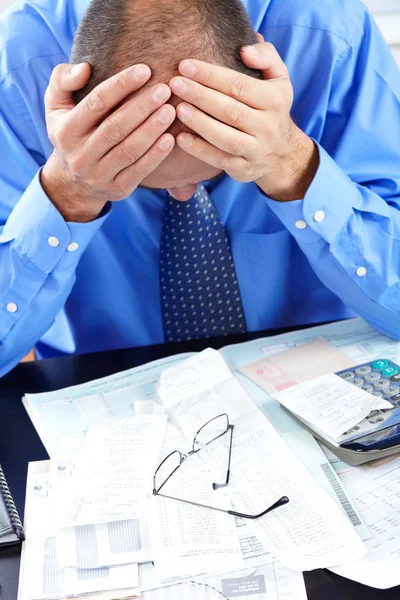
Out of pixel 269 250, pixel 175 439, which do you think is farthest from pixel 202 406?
pixel 269 250

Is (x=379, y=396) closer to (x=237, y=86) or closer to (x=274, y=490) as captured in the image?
(x=274, y=490)

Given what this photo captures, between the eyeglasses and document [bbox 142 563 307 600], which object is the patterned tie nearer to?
the eyeglasses

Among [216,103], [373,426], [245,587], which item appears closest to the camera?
[245,587]

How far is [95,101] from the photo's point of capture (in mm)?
818

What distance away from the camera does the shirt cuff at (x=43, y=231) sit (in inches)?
39.8

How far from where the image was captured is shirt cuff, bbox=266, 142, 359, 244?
3.32 feet

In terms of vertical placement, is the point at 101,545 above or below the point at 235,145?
below

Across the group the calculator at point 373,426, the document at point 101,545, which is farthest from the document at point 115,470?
the calculator at point 373,426

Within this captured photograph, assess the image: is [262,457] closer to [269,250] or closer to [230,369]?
[230,369]

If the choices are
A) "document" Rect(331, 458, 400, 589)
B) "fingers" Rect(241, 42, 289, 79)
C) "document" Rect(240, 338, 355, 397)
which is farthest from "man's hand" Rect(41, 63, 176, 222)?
"document" Rect(331, 458, 400, 589)

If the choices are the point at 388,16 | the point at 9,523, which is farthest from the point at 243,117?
the point at 388,16

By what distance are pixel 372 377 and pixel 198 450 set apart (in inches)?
11.4

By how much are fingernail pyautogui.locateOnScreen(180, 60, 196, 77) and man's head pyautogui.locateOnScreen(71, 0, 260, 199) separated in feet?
0.07

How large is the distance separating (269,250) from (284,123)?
0.40 metres
